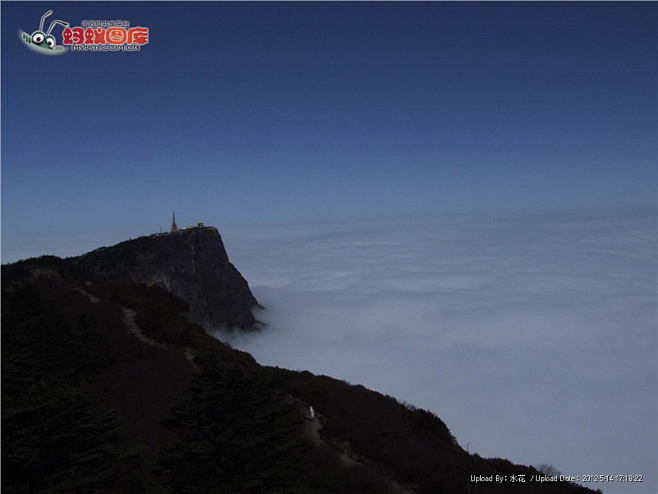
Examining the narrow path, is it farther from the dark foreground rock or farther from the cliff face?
the cliff face

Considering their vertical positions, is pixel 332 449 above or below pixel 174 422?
below

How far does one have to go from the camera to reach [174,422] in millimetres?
6746

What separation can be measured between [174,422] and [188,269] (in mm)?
53451

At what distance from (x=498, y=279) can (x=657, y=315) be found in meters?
82.3

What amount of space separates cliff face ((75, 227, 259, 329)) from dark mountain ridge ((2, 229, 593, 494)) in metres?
19.0

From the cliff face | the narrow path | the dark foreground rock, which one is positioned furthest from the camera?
the cliff face

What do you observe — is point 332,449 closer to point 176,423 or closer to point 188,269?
point 176,423

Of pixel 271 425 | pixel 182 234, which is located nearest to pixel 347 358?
pixel 182 234

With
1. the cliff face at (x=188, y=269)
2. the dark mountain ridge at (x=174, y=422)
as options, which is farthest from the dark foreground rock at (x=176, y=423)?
the cliff face at (x=188, y=269)

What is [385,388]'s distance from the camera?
203 feet

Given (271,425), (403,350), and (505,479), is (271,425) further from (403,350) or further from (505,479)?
(403,350)

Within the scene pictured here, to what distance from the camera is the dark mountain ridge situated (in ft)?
20.2

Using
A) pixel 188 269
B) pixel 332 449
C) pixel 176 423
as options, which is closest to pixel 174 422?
pixel 176 423

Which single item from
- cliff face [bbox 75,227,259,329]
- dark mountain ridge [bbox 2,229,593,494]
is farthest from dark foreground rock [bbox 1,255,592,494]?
cliff face [bbox 75,227,259,329]
